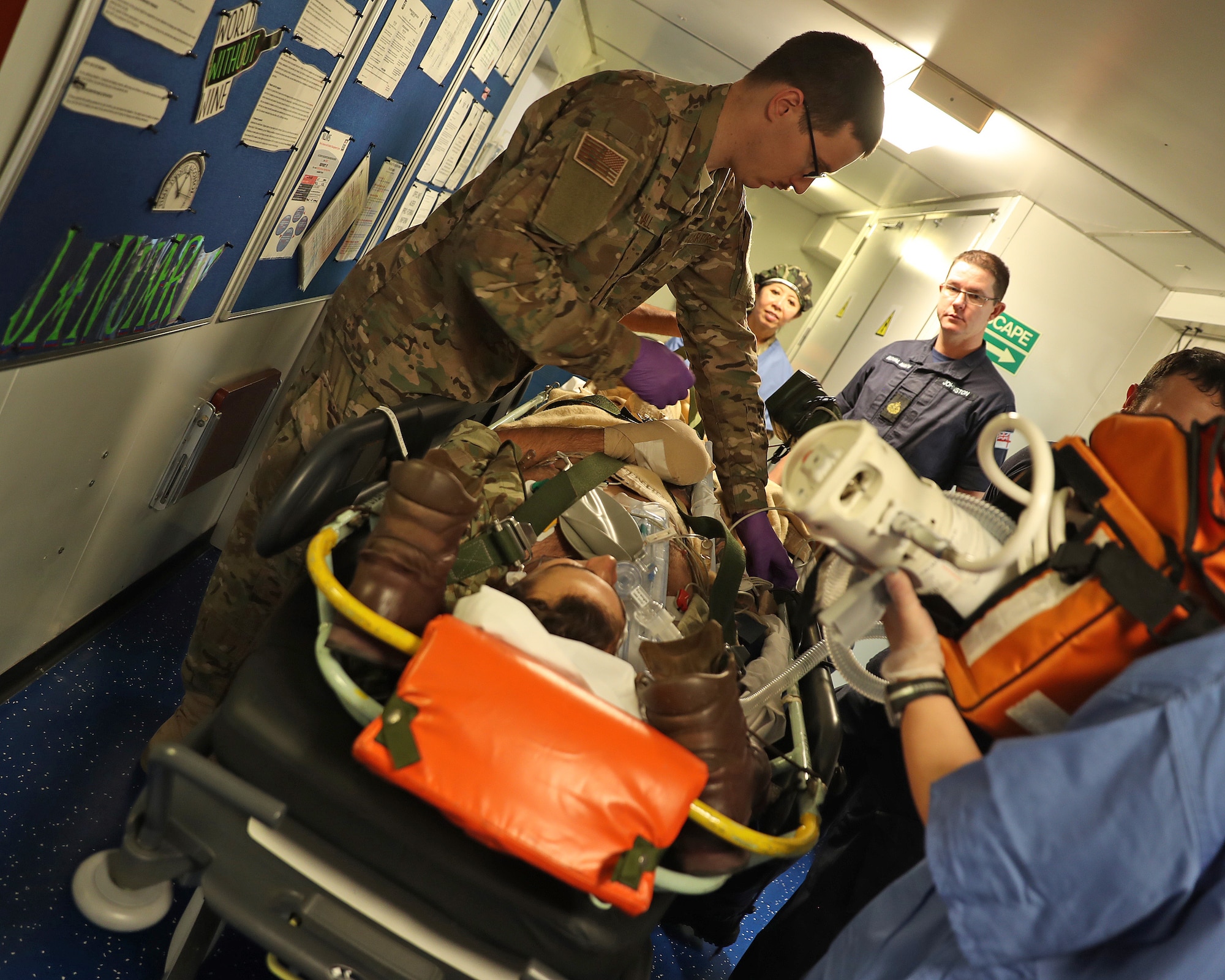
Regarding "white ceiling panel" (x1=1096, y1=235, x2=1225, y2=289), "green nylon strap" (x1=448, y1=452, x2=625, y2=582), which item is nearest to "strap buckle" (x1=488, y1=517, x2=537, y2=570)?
"green nylon strap" (x1=448, y1=452, x2=625, y2=582)

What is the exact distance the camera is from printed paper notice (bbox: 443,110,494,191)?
14.3 feet

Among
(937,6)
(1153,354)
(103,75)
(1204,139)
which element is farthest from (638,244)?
(1153,354)

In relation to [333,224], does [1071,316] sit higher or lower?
higher

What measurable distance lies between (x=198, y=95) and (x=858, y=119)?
150cm

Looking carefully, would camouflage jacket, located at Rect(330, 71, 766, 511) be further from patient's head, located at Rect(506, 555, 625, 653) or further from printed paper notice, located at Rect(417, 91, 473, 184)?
printed paper notice, located at Rect(417, 91, 473, 184)

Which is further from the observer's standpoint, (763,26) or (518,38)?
(763,26)

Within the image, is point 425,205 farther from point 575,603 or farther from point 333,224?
point 575,603

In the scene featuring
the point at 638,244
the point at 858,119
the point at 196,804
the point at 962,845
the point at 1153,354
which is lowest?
the point at 196,804

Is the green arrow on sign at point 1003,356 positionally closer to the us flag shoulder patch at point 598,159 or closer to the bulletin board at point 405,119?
the bulletin board at point 405,119

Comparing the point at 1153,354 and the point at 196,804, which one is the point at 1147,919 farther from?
the point at 1153,354

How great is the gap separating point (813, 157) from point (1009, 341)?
3648 millimetres

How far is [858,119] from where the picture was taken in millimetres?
1938

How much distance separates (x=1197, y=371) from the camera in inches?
89.4

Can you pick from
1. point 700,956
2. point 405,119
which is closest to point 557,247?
point 405,119
